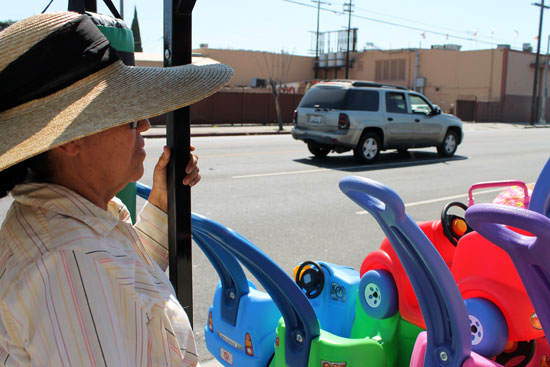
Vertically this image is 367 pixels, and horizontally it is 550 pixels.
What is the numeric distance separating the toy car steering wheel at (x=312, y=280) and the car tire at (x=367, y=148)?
31.6ft

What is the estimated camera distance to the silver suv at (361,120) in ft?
39.3

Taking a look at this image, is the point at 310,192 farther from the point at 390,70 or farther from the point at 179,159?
the point at 390,70

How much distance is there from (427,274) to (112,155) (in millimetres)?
1077

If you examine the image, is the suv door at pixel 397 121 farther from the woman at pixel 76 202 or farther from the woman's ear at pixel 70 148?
the woman's ear at pixel 70 148

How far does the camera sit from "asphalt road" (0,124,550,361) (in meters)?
5.36

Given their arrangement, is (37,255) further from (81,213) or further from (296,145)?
(296,145)

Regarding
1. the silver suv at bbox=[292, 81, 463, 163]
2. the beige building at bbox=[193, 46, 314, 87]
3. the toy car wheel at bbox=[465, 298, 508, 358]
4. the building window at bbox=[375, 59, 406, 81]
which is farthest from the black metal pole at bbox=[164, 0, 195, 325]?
the building window at bbox=[375, 59, 406, 81]

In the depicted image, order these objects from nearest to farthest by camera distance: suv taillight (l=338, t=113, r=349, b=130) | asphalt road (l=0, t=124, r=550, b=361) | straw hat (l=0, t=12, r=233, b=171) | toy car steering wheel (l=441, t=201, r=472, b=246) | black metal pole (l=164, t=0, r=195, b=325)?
straw hat (l=0, t=12, r=233, b=171), black metal pole (l=164, t=0, r=195, b=325), toy car steering wheel (l=441, t=201, r=472, b=246), asphalt road (l=0, t=124, r=550, b=361), suv taillight (l=338, t=113, r=349, b=130)

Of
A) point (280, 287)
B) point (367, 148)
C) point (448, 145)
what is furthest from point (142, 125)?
point (448, 145)

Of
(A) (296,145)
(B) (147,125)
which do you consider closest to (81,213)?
(B) (147,125)

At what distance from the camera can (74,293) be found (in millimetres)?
947

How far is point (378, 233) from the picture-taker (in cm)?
609

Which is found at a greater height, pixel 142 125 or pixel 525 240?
pixel 142 125

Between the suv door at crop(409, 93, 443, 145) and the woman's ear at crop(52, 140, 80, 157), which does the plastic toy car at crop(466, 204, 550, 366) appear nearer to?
the woman's ear at crop(52, 140, 80, 157)
